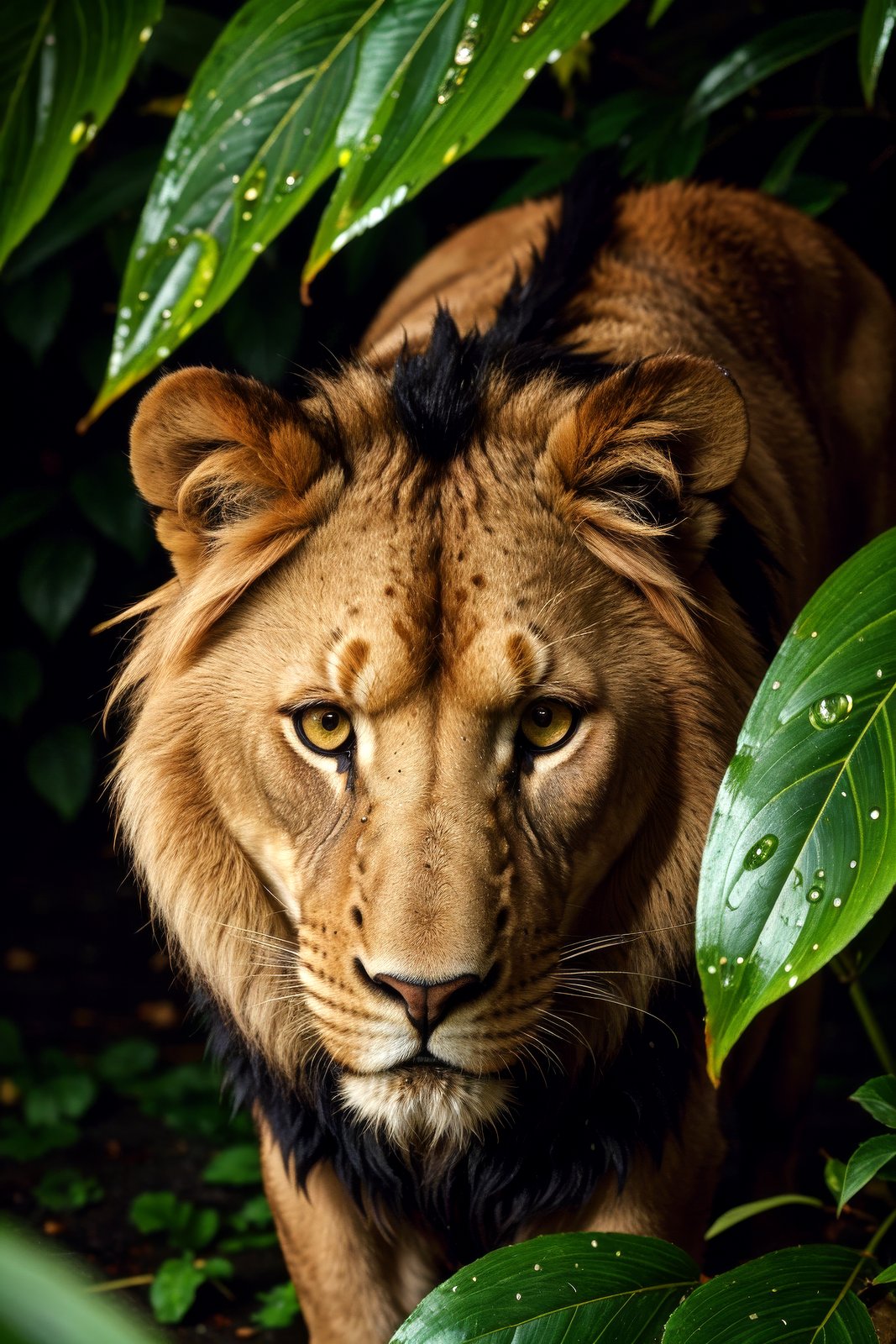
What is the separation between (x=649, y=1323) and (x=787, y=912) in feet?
1.72

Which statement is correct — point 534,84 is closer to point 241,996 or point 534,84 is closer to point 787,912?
point 241,996

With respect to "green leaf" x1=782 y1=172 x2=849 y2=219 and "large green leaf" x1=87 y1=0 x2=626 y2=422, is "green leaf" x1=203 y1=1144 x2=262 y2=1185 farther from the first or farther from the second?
"green leaf" x1=782 y1=172 x2=849 y2=219

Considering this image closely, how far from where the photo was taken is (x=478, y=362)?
5.70ft

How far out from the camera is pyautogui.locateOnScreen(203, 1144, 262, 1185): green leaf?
2725 mm

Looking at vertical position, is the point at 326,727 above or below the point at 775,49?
below

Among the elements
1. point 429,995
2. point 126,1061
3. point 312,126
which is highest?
point 312,126

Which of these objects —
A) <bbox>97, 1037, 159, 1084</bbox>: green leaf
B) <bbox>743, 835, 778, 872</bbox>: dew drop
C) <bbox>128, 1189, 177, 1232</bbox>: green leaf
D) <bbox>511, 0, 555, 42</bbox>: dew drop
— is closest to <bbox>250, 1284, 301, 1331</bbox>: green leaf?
<bbox>128, 1189, 177, 1232</bbox>: green leaf

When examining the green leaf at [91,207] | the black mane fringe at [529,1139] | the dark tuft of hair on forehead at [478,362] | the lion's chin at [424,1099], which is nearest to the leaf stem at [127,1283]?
the black mane fringe at [529,1139]

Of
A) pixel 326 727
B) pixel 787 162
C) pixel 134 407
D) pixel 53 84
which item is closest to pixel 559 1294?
pixel 326 727

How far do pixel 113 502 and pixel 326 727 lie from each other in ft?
5.44

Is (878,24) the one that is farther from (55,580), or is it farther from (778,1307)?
(55,580)

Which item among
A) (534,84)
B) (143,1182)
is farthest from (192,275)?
(534,84)

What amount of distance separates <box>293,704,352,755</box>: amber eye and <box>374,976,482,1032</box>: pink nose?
11.8 inches

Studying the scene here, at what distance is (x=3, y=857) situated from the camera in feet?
12.5
